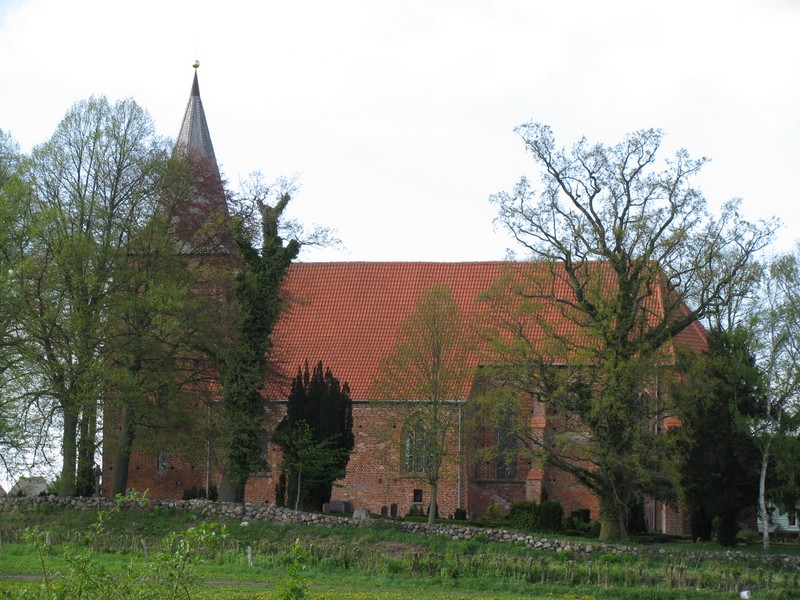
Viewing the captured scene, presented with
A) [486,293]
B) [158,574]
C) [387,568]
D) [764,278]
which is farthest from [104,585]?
[764,278]

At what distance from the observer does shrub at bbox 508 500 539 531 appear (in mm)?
34969

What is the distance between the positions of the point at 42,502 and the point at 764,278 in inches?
871

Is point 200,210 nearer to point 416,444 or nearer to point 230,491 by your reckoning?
point 230,491

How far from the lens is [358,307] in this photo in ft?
148

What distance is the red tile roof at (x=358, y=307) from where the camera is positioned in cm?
4331

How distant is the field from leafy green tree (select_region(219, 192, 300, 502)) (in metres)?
2.71

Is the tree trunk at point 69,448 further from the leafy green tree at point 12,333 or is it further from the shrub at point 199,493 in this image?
the shrub at point 199,493

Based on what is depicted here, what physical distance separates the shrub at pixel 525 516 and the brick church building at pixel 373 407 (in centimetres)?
199

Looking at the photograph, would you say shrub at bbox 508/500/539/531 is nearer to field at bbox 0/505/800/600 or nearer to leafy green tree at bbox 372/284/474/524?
leafy green tree at bbox 372/284/474/524

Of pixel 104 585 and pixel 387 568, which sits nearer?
pixel 104 585

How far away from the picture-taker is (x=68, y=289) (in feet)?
106

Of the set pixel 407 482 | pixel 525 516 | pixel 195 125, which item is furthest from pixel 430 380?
pixel 195 125

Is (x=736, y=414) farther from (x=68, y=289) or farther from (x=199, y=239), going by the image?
(x=68, y=289)

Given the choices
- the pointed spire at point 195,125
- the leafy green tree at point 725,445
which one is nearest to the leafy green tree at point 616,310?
the leafy green tree at point 725,445
